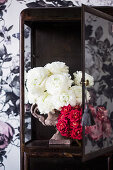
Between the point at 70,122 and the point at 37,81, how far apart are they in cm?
39

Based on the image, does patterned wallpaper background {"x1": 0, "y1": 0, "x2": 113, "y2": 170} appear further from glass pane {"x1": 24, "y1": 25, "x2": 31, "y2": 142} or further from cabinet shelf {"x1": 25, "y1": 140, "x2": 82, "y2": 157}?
cabinet shelf {"x1": 25, "y1": 140, "x2": 82, "y2": 157}

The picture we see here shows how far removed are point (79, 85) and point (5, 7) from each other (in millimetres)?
1035

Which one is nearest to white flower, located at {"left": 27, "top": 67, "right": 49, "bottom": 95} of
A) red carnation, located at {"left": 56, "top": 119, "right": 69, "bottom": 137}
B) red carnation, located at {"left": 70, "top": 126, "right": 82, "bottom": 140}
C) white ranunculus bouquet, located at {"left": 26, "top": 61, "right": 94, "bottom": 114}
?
white ranunculus bouquet, located at {"left": 26, "top": 61, "right": 94, "bottom": 114}

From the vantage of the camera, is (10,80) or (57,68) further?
(10,80)

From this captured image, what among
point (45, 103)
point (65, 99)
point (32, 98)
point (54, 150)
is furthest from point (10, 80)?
point (54, 150)

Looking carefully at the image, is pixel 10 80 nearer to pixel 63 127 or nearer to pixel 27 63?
pixel 27 63

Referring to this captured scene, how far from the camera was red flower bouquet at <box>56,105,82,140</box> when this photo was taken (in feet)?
7.20

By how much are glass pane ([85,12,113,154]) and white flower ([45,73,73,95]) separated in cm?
22


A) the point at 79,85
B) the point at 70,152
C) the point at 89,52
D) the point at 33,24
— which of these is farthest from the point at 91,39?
the point at 70,152

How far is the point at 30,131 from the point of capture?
2.49m

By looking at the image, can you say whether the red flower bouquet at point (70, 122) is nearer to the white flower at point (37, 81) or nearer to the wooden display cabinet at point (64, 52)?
the wooden display cabinet at point (64, 52)

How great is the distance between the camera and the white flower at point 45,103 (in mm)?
2252

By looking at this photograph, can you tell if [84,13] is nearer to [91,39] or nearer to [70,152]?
[91,39]

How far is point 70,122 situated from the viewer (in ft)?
7.27
